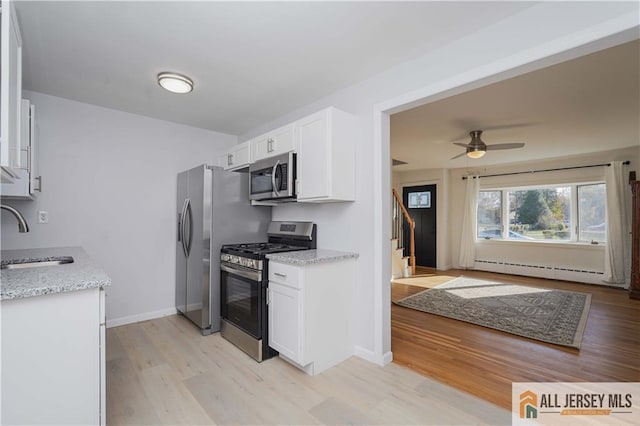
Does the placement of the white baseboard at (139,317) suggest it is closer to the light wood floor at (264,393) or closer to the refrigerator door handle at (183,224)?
the light wood floor at (264,393)

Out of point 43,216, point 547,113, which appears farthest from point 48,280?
point 547,113

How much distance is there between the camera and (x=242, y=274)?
2.71m

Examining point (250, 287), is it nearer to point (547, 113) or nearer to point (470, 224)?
point (547, 113)

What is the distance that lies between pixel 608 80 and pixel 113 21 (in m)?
3.96

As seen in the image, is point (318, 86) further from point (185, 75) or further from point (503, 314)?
point (503, 314)

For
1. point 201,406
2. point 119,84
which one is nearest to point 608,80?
point 201,406

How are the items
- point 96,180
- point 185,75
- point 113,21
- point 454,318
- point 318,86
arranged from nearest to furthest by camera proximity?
1. point 113,21
2. point 185,75
3. point 318,86
4. point 96,180
5. point 454,318

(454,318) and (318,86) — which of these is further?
(454,318)

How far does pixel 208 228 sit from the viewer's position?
3053 mm

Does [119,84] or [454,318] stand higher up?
[119,84]

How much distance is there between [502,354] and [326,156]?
2.34 meters

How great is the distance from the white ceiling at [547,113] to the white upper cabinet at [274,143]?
149 centimetres

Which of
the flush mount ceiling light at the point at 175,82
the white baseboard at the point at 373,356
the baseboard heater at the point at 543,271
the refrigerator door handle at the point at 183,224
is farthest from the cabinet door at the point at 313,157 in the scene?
the baseboard heater at the point at 543,271

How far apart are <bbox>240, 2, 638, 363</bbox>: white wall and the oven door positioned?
798 mm
